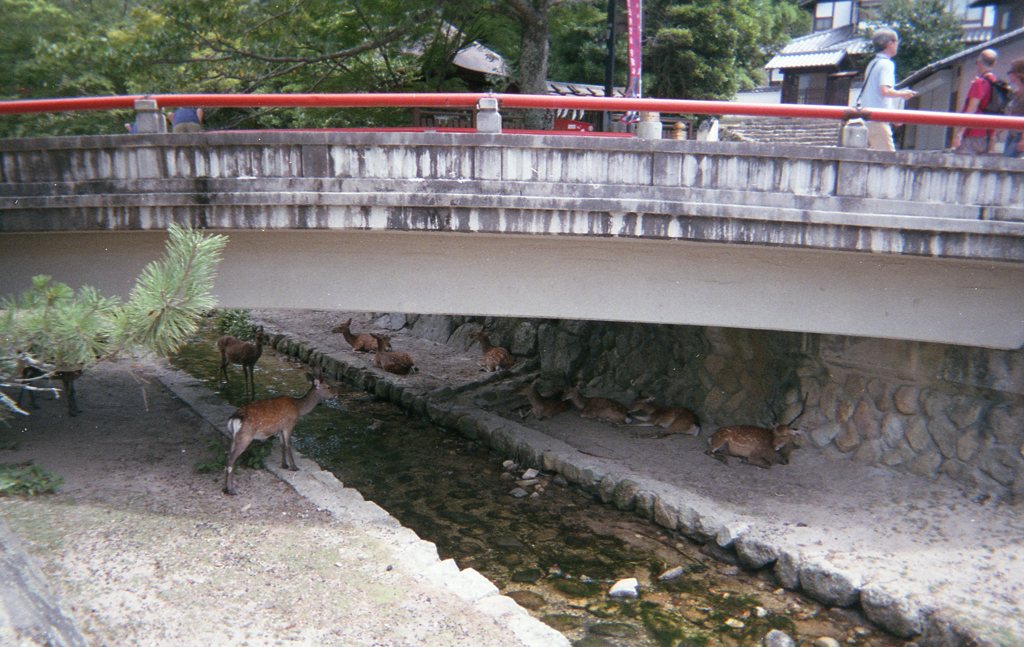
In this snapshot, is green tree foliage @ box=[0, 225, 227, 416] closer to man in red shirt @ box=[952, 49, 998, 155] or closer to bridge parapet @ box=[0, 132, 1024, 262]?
bridge parapet @ box=[0, 132, 1024, 262]

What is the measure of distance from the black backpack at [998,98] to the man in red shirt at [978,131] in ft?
0.16

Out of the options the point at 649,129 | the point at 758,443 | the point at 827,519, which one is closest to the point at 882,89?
the point at 649,129

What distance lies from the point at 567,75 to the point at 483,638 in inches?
894

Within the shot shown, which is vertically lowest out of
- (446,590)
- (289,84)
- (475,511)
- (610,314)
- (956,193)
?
(475,511)

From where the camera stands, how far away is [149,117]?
7145mm

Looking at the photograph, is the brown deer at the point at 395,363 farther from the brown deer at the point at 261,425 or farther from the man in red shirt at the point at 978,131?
the man in red shirt at the point at 978,131

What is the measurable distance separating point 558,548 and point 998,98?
7.36m

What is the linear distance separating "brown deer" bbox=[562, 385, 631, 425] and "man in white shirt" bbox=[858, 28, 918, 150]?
528cm

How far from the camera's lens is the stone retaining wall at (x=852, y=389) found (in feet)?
26.9

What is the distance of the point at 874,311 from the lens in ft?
24.5

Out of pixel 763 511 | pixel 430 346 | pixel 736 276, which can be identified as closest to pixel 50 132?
pixel 430 346

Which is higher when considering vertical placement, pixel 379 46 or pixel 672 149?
pixel 379 46

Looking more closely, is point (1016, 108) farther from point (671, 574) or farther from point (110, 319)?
point (110, 319)

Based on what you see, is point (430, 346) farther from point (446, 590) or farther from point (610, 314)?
point (446, 590)
